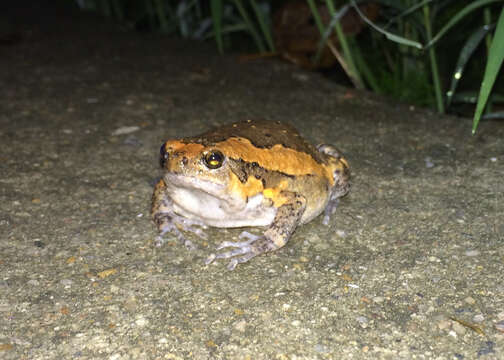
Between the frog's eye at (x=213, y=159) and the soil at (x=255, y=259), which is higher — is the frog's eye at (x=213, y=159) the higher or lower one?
the higher one

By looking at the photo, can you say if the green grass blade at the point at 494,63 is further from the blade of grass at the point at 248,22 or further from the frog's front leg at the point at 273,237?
the blade of grass at the point at 248,22

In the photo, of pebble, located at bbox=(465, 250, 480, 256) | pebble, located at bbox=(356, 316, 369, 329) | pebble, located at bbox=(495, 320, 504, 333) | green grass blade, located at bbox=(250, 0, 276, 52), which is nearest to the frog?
pebble, located at bbox=(356, 316, 369, 329)

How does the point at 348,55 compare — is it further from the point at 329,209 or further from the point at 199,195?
the point at 199,195

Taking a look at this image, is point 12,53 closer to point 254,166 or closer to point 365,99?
point 365,99

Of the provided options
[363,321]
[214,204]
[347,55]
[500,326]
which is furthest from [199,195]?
[347,55]

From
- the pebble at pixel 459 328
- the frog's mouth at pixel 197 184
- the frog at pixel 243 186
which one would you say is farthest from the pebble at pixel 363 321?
the frog's mouth at pixel 197 184

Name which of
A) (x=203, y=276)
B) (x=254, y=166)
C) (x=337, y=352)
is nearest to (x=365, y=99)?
(x=254, y=166)
